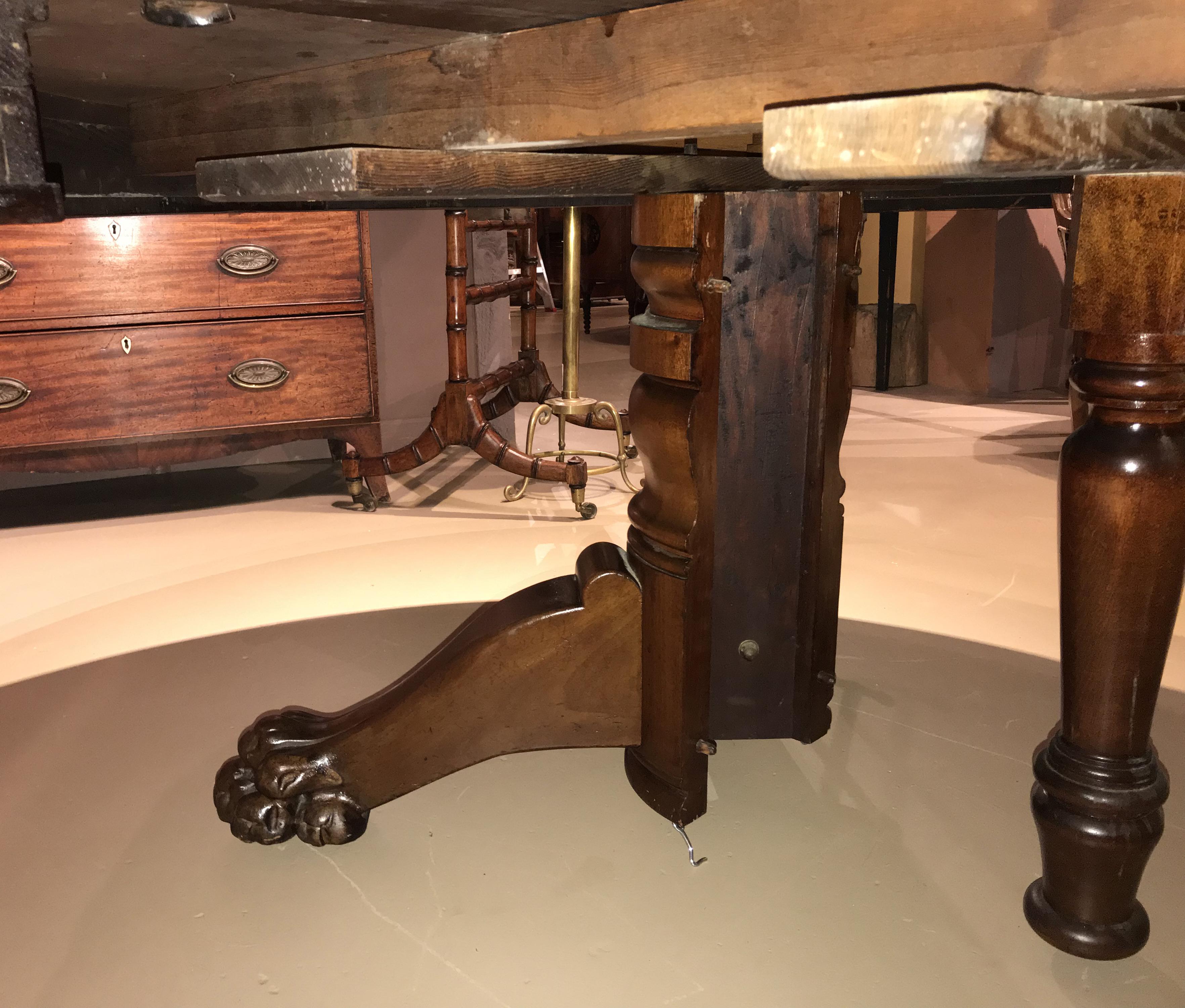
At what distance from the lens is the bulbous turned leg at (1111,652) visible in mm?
789

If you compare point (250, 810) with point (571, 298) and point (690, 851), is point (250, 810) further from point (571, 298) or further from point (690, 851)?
point (571, 298)

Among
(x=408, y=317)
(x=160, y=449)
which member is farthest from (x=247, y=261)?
(x=408, y=317)

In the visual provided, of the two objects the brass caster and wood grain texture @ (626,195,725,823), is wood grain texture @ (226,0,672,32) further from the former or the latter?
the brass caster

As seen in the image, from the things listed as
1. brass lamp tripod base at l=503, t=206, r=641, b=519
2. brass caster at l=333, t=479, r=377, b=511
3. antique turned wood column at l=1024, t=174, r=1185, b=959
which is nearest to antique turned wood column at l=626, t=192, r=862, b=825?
antique turned wood column at l=1024, t=174, r=1185, b=959

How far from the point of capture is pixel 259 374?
7.22 feet

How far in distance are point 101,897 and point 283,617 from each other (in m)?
0.76

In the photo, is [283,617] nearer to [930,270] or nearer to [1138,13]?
[1138,13]

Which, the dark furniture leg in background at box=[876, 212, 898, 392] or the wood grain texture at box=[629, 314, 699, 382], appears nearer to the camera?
the wood grain texture at box=[629, 314, 699, 382]

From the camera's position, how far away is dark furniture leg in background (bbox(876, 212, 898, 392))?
3801 mm

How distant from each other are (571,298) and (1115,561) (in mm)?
1656

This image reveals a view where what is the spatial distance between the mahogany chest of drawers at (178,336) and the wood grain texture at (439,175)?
1226 mm

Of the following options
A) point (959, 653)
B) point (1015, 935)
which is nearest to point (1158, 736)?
point (959, 653)

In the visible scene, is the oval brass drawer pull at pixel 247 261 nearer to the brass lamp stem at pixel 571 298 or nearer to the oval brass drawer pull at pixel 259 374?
the oval brass drawer pull at pixel 259 374

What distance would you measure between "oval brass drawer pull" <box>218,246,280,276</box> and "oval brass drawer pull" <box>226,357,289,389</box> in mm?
173
